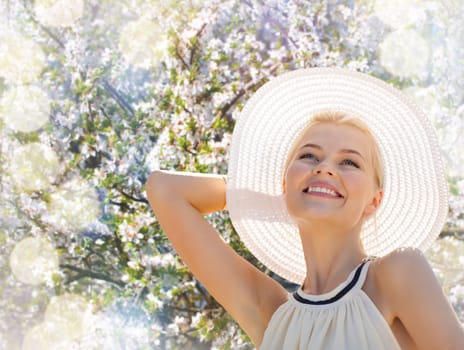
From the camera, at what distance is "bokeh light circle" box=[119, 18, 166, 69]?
3676mm

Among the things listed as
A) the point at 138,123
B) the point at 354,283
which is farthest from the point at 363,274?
the point at 138,123

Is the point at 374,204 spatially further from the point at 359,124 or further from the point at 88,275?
the point at 88,275

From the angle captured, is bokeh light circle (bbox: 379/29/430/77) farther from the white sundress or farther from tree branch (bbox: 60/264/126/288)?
the white sundress

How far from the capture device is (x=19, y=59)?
12.8 ft

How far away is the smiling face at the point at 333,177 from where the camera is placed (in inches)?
41.5

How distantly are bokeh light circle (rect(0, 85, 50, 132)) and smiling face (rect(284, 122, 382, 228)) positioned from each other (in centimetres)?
290

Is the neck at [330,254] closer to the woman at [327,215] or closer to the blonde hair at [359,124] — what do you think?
the woman at [327,215]

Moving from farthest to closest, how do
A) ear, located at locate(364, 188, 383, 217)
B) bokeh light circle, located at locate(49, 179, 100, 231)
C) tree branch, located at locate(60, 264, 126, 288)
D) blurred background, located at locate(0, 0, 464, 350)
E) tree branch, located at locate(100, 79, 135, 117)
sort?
1. tree branch, located at locate(100, 79, 135, 117)
2. tree branch, located at locate(60, 264, 126, 288)
3. bokeh light circle, located at locate(49, 179, 100, 231)
4. blurred background, located at locate(0, 0, 464, 350)
5. ear, located at locate(364, 188, 383, 217)

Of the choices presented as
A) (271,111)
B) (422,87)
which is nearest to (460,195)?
(422,87)

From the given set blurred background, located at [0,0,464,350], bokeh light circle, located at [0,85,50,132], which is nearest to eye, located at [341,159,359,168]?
blurred background, located at [0,0,464,350]

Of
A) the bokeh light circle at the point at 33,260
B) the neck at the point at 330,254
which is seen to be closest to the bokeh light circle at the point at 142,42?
the bokeh light circle at the point at 33,260

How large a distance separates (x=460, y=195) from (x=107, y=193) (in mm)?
1713

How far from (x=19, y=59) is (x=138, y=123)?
3.12 ft

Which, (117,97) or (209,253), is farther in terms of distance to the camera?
(117,97)
